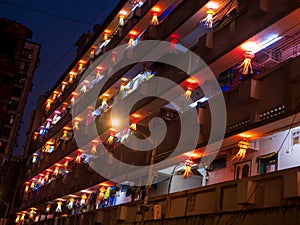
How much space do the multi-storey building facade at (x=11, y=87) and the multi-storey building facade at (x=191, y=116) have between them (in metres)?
6.15

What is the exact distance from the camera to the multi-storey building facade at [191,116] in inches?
529

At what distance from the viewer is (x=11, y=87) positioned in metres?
24.7

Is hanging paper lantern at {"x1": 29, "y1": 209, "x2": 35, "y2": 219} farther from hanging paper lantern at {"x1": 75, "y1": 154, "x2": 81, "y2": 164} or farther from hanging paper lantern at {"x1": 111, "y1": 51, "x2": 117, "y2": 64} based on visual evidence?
hanging paper lantern at {"x1": 111, "y1": 51, "x2": 117, "y2": 64}

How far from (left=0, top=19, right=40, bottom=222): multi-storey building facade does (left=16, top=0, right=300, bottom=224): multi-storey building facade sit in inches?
242

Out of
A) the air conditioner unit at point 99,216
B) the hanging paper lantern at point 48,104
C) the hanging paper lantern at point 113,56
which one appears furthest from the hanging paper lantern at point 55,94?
the air conditioner unit at point 99,216

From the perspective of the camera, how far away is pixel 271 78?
14086 mm

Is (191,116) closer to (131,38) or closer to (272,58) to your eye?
(272,58)

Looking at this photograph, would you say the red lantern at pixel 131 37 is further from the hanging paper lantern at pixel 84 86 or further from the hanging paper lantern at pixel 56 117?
the hanging paper lantern at pixel 56 117

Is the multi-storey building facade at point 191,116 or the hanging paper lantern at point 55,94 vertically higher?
the hanging paper lantern at point 55,94

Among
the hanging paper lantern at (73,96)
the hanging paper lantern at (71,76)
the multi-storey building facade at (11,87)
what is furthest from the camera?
the hanging paper lantern at (71,76)

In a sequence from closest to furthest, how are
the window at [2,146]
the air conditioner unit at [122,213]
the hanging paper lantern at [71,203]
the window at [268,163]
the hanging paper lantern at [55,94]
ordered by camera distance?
the window at [268,163] < the air conditioner unit at [122,213] < the hanging paper lantern at [71,203] < the hanging paper lantern at [55,94] < the window at [2,146]

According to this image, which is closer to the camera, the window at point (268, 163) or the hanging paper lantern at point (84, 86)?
the window at point (268, 163)

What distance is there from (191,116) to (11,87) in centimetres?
1185

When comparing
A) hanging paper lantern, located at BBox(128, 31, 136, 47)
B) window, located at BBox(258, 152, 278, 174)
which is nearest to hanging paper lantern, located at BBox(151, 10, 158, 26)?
hanging paper lantern, located at BBox(128, 31, 136, 47)
